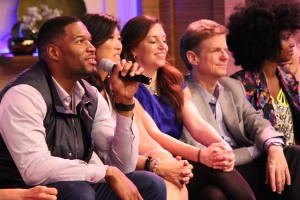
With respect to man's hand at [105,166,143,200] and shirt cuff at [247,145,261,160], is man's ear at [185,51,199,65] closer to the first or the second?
shirt cuff at [247,145,261,160]

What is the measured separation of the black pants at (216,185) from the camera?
9.28ft

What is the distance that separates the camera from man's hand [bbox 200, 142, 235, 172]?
9.27ft

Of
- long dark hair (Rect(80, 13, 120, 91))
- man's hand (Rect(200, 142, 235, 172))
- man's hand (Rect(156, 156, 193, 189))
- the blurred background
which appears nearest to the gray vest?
man's hand (Rect(156, 156, 193, 189))

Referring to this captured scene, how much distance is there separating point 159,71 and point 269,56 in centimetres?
77

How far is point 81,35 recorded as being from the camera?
2.43 metres

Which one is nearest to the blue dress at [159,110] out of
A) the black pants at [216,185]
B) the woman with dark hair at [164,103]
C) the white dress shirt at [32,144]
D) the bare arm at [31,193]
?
the woman with dark hair at [164,103]

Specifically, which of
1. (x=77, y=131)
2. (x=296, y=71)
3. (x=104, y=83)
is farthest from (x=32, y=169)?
(x=296, y=71)

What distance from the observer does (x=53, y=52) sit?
7.86ft

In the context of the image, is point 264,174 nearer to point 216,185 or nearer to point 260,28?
point 216,185

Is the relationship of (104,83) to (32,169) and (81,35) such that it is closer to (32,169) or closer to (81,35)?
(81,35)

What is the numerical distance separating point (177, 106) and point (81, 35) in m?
0.84

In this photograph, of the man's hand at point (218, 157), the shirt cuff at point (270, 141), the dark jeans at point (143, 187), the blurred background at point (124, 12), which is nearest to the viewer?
the dark jeans at point (143, 187)

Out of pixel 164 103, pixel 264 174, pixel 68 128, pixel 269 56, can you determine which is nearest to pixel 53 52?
pixel 68 128

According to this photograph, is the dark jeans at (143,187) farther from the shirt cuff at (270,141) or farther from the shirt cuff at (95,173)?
the shirt cuff at (270,141)
